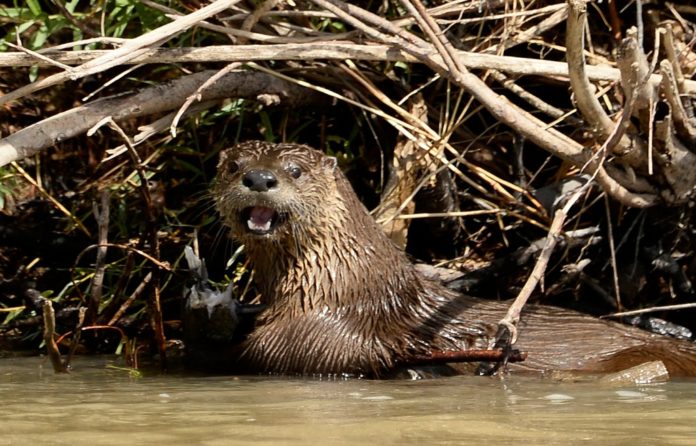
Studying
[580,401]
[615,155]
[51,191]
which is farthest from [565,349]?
[51,191]

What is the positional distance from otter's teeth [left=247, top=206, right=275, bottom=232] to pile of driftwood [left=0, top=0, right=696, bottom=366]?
0.26 metres

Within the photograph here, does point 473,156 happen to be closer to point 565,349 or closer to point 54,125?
point 565,349

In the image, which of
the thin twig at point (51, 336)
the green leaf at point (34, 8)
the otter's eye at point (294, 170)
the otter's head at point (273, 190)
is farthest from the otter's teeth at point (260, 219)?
the green leaf at point (34, 8)

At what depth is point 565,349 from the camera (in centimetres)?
340

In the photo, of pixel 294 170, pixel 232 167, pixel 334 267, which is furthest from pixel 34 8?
pixel 334 267

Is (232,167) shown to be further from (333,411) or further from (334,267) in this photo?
(333,411)

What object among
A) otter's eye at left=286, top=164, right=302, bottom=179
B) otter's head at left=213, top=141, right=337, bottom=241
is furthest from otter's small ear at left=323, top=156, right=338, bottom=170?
otter's eye at left=286, top=164, right=302, bottom=179

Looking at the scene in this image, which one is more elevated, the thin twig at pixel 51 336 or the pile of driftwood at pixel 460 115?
the pile of driftwood at pixel 460 115

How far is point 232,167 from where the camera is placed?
11.1 feet

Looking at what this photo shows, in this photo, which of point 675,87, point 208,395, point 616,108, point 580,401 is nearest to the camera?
point 580,401

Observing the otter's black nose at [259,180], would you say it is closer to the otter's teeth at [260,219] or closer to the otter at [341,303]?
the otter at [341,303]

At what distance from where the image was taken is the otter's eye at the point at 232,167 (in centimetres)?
338

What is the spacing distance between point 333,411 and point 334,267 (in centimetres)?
104

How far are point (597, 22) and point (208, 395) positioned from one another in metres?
2.12
